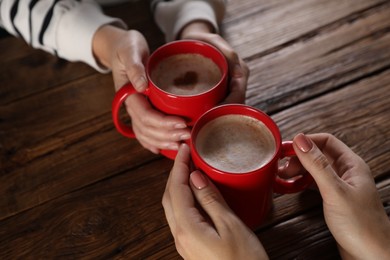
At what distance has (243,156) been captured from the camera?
689 millimetres

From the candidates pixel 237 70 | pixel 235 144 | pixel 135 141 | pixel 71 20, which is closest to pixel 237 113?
pixel 235 144

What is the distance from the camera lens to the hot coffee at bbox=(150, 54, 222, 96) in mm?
823

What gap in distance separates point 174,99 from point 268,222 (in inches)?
10.5

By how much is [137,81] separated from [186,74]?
0.36 feet

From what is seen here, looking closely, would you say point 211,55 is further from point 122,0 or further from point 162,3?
point 122,0

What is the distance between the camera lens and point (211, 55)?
0.84 metres

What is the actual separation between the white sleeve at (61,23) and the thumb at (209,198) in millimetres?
486

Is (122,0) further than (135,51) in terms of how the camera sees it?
Yes

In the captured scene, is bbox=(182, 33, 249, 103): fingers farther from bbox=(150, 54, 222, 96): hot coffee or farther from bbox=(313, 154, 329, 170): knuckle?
bbox=(313, 154, 329, 170): knuckle

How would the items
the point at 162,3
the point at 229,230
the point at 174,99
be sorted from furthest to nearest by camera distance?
the point at 162,3 < the point at 174,99 < the point at 229,230

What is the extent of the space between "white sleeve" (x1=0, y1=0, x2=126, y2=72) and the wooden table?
5 centimetres

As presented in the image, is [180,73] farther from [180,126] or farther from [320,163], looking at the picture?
[320,163]

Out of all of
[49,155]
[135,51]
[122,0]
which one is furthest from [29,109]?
[122,0]

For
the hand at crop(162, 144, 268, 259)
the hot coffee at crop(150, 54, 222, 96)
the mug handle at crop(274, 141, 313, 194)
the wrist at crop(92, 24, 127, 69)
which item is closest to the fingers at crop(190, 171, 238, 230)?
the hand at crop(162, 144, 268, 259)
